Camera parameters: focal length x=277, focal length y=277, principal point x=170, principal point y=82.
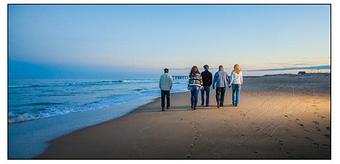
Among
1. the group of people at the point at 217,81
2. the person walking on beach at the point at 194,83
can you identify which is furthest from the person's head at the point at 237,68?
the person walking on beach at the point at 194,83

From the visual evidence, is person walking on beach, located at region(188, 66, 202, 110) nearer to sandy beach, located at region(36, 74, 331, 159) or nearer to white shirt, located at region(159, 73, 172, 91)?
white shirt, located at region(159, 73, 172, 91)

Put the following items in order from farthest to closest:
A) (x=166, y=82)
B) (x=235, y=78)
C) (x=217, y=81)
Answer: (x=235, y=78)
(x=217, y=81)
(x=166, y=82)

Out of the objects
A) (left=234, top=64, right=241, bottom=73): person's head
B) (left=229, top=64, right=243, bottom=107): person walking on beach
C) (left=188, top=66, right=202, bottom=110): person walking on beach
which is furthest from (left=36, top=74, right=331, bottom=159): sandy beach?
(left=234, top=64, right=241, bottom=73): person's head

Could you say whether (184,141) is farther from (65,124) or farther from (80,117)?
(80,117)

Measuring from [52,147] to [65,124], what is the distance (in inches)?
105

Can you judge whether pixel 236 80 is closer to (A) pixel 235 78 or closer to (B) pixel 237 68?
(A) pixel 235 78

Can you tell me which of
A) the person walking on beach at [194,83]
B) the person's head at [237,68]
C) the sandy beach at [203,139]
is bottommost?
the sandy beach at [203,139]

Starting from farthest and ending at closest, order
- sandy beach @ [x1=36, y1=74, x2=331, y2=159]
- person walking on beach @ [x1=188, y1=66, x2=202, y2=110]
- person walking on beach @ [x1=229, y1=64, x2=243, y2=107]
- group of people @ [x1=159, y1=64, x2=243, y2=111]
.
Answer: person walking on beach @ [x1=229, y1=64, x2=243, y2=107] < group of people @ [x1=159, y1=64, x2=243, y2=111] < person walking on beach @ [x1=188, y1=66, x2=202, y2=110] < sandy beach @ [x1=36, y1=74, x2=331, y2=159]

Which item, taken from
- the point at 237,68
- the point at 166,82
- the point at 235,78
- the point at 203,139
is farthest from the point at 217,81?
the point at 203,139

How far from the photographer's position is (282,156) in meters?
5.01

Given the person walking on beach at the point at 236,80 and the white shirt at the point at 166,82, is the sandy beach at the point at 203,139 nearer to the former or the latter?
the white shirt at the point at 166,82

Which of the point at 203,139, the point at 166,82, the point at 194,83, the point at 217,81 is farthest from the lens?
the point at 217,81
